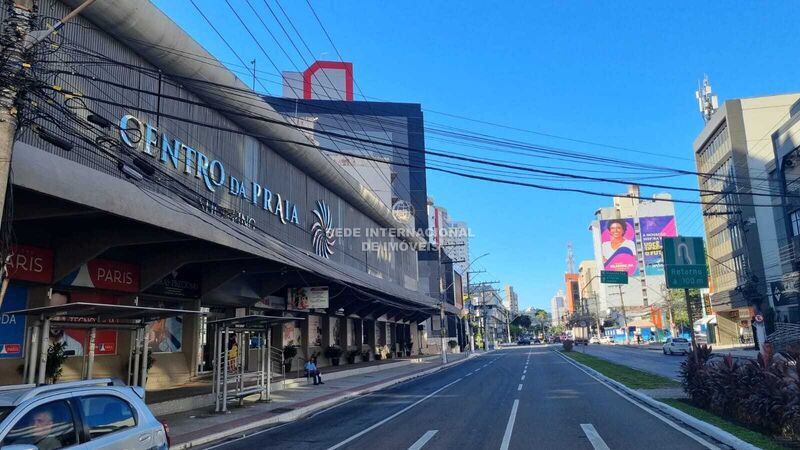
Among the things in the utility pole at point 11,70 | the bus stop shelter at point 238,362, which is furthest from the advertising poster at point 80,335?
the utility pole at point 11,70

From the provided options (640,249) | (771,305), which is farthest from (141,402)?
(640,249)

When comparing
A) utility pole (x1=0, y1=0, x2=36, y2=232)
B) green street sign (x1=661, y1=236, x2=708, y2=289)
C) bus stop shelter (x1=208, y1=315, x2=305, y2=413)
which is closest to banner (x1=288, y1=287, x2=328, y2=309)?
bus stop shelter (x1=208, y1=315, x2=305, y2=413)

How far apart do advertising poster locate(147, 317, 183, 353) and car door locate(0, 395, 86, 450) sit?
14.8 metres

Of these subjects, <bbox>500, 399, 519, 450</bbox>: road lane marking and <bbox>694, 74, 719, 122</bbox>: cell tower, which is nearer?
<bbox>500, 399, 519, 450</bbox>: road lane marking

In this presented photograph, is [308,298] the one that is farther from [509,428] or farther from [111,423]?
[111,423]

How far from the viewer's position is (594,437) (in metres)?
10.8

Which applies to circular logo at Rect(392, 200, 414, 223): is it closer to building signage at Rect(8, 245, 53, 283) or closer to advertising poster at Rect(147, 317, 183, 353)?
advertising poster at Rect(147, 317, 183, 353)

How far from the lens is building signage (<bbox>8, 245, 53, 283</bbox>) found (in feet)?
45.4

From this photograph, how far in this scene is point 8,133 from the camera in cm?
799

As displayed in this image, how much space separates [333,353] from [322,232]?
835 centimetres

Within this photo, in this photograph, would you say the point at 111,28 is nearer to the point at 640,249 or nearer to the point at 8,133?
the point at 8,133

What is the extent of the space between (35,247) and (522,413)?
42.4 ft

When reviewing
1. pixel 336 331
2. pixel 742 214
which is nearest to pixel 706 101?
pixel 742 214

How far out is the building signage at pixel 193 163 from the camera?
684 inches
